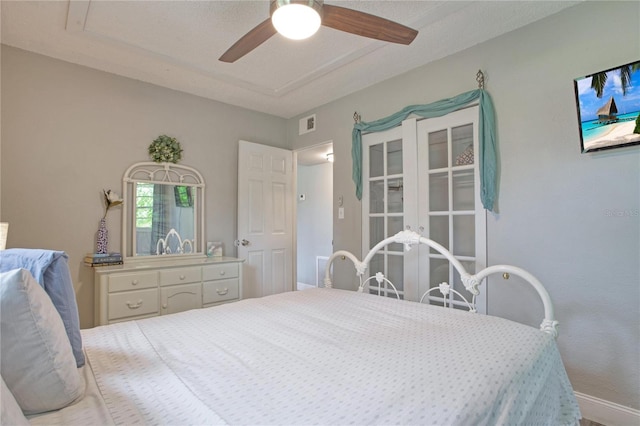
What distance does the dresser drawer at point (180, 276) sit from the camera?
287 centimetres

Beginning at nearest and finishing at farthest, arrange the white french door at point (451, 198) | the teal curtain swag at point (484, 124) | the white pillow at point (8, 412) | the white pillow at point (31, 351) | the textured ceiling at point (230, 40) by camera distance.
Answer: the white pillow at point (8, 412) → the white pillow at point (31, 351) → the textured ceiling at point (230, 40) → the teal curtain swag at point (484, 124) → the white french door at point (451, 198)

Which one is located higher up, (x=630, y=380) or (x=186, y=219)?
(x=186, y=219)

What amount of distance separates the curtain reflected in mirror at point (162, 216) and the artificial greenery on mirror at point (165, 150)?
0.27 metres

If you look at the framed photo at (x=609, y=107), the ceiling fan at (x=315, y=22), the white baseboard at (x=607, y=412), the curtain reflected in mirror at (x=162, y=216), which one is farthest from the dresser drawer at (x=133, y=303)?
the framed photo at (x=609, y=107)

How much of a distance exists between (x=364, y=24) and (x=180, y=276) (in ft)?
8.46

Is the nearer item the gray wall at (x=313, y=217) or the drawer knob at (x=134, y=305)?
the drawer knob at (x=134, y=305)

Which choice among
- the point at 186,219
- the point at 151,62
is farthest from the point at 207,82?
the point at 186,219

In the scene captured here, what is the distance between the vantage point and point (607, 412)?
1.90 metres

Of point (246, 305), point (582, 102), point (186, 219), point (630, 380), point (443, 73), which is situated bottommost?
point (630, 380)

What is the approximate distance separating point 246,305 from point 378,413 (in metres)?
1.25

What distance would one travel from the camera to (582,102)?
6.44 feet

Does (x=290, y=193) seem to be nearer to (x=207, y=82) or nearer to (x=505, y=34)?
(x=207, y=82)

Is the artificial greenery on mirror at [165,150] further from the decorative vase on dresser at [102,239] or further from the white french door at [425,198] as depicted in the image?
the white french door at [425,198]

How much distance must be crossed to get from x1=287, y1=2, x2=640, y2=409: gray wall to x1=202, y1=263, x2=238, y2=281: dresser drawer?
2411 millimetres
